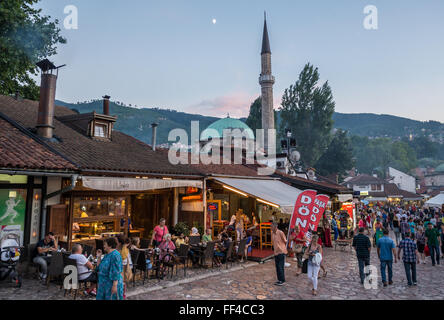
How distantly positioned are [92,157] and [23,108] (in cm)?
538

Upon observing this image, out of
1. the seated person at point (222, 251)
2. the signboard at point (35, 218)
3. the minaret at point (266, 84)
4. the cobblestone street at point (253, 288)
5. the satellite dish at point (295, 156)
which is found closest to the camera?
the cobblestone street at point (253, 288)

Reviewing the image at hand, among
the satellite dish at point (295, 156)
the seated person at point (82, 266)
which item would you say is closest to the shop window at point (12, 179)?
the seated person at point (82, 266)

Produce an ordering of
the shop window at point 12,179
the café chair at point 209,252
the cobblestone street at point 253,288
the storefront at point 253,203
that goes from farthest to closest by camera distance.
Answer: the storefront at point 253,203, the café chair at point 209,252, the shop window at point 12,179, the cobblestone street at point 253,288

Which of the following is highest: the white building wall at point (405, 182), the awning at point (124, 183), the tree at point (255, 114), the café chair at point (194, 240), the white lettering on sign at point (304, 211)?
the tree at point (255, 114)

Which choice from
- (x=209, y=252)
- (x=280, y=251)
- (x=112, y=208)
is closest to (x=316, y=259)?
(x=280, y=251)

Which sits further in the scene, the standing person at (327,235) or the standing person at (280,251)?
the standing person at (327,235)

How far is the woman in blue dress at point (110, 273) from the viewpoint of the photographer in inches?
178

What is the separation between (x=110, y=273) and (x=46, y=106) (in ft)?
27.3

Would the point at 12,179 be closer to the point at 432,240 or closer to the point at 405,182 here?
the point at 432,240

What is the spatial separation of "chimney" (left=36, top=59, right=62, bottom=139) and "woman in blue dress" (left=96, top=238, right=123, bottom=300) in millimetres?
7599

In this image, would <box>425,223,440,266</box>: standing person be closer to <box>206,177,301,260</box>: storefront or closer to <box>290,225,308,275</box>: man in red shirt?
<box>290,225,308,275</box>: man in red shirt

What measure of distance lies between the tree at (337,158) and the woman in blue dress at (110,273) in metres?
42.9
